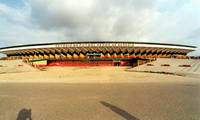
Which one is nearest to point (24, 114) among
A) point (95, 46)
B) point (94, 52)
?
point (95, 46)

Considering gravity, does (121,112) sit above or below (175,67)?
above

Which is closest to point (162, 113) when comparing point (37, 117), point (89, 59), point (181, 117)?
point (181, 117)

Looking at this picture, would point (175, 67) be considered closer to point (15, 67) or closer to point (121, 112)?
point (121, 112)

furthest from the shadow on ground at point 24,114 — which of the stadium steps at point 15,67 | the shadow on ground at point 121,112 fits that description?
the stadium steps at point 15,67

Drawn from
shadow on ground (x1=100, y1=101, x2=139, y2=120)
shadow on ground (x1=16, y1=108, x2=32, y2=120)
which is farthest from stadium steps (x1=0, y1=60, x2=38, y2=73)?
shadow on ground (x1=100, y1=101, x2=139, y2=120)

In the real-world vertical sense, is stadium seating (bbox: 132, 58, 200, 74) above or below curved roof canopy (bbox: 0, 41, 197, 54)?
below

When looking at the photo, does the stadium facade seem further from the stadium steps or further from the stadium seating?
the stadium seating

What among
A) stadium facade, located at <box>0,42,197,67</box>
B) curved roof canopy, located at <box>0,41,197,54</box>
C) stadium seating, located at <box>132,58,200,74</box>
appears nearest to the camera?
stadium seating, located at <box>132,58,200,74</box>

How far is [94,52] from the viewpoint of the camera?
35156 millimetres

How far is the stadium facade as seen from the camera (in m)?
33.4

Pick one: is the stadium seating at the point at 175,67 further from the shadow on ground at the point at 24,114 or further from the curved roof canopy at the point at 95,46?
the shadow on ground at the point at 24,114

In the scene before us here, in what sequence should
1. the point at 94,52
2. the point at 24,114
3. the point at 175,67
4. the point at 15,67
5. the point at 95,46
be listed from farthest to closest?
1. the point at 94,52
2. the point at 95,46
3. the point at 15,67
4. the point at 175,67
5. the point at 24,114

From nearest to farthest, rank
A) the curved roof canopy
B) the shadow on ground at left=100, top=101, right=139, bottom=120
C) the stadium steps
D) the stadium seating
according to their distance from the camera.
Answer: the shadow on ground at left=100, top=101, right=139, bottom=120, the stadium seating, the stadium steps, the curved roof canopy

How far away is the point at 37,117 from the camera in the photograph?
10.8 ft
